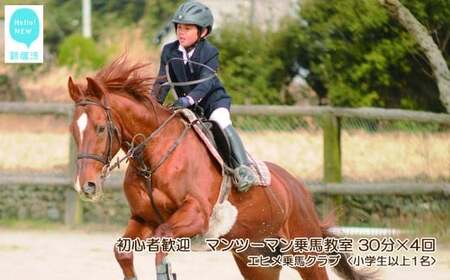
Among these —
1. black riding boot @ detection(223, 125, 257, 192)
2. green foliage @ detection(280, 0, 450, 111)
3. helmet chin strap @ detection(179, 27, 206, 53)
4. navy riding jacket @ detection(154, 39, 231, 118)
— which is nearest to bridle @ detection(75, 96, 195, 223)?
navy riding jacket @ detection(154, 39, 231, 118)

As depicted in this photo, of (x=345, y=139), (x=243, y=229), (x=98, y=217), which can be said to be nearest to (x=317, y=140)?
(x=345, y=139)

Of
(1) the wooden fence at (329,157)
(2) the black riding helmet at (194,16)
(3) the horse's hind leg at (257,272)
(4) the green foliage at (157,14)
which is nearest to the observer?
(2) the black riding helmet at (194,16)

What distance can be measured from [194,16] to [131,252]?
171cm

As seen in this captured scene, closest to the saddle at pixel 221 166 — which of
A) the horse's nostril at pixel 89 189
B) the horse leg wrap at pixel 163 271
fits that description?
the horse leg wrap at pixel 163 271

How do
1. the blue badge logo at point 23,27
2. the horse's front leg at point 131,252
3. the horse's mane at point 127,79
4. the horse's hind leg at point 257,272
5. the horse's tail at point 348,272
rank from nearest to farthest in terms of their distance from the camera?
the horse's front leg at point 131,252, the horse's mane at point 127,79, the horse's hind leg at point 257,272, the horse's tail at point 348,272, the blue badge logo at point 23,27

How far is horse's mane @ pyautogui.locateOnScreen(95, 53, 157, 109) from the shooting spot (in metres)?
7.00

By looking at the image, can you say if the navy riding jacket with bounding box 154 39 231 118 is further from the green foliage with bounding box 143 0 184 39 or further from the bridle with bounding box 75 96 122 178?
the green foliage with bounding box 143 0 184 39

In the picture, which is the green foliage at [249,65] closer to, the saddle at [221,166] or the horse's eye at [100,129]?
the saddle at [221,166]

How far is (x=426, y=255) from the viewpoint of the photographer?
36.4 feet

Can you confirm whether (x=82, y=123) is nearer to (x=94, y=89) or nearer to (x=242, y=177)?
(x=94, y=89)

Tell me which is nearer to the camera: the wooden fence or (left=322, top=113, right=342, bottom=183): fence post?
the wooden fence

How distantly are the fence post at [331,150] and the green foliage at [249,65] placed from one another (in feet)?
14.6

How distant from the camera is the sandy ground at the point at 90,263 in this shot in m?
9.86

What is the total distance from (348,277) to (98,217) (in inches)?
204
